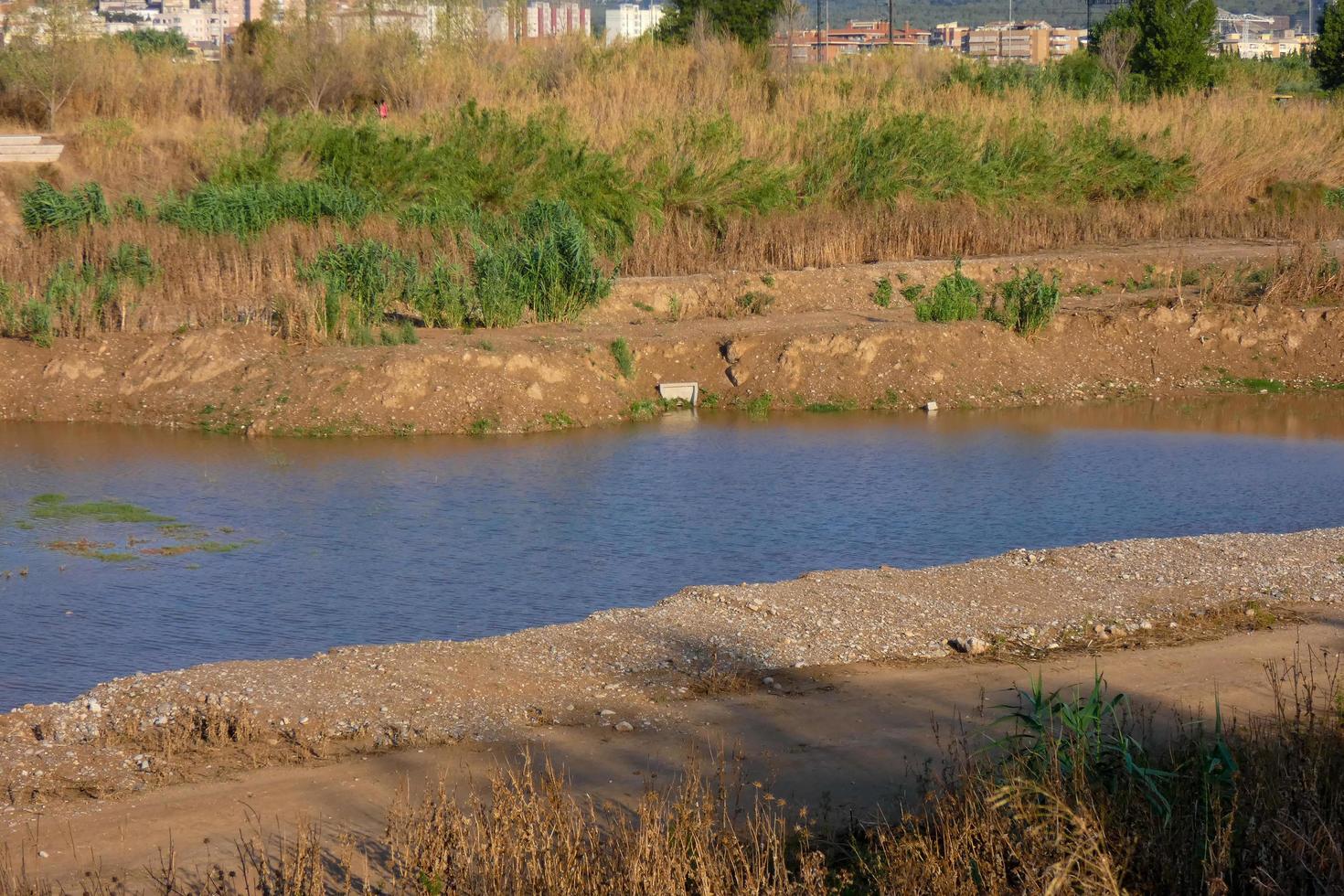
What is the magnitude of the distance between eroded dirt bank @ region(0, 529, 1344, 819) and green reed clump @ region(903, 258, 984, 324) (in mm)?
8841

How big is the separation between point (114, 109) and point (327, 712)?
2480 cm

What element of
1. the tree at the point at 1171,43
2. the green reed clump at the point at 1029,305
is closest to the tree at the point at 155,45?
the green reed clump at the point at 1029,305

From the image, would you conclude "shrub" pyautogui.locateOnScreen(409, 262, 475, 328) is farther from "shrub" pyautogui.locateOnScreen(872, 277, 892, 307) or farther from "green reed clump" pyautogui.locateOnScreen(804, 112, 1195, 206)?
"green reed clump" pyautogui.locateOnScreen(804, 112, 1195, 206)

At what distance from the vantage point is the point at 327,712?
7926 mm

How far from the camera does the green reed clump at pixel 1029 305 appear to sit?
65.2ft

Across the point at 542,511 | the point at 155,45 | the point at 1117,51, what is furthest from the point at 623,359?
the point at 155,45

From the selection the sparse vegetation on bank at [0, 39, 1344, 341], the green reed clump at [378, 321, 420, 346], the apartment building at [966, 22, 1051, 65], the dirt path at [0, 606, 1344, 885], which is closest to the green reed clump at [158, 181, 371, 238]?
the sparse vegetation on bank at [0, 39, 1344, 341]

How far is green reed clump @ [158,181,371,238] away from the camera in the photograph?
21.3m

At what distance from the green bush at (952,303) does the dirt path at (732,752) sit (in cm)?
1145

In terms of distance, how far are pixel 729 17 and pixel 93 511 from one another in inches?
1219

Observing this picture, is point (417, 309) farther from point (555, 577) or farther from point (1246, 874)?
point (1246, 874)

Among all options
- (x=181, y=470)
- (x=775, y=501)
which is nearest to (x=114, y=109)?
(x=181, y=470)

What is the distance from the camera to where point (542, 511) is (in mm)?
13289

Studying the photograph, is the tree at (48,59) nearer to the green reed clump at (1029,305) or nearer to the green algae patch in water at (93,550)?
the green reed clump at (1029,305)
